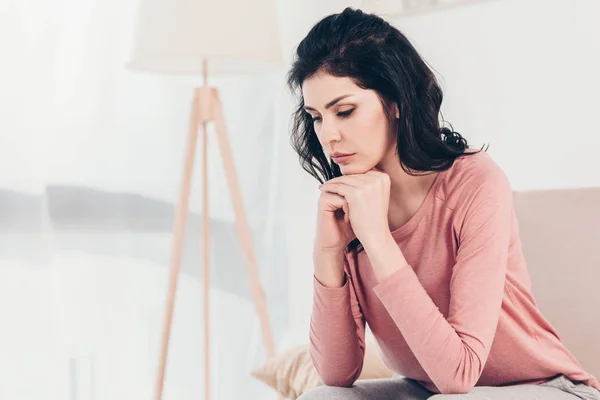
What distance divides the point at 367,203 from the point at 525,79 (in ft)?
3.15

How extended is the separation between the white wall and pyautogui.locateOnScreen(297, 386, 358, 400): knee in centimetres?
90

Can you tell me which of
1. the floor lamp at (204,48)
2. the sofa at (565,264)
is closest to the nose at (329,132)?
the sofa at (565,264)

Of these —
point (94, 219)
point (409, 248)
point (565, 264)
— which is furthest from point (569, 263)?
point (94, 219)

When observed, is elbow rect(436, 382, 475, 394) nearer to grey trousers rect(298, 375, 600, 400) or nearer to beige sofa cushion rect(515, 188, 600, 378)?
grey trousers rect(298, 375, 600, 400)

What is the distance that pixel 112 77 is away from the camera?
2.33m

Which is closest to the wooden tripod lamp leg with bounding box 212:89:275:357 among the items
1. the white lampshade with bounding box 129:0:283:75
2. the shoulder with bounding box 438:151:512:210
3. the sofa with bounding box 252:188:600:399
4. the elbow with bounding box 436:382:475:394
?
the white lampshade with bounding box 129:0:283:75

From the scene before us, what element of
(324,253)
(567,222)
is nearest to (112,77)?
(324,253)

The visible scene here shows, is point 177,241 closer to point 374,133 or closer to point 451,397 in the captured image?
point 374,133

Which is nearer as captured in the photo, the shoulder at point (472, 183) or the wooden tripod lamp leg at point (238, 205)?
the shoulder at point (472, 183)

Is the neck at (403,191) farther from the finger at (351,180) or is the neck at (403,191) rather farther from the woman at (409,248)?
the finger at (351,180)

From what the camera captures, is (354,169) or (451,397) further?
(354,169)

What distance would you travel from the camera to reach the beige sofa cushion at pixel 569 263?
1593 mm

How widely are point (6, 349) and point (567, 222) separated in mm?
1535

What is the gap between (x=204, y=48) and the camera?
1.99 m
